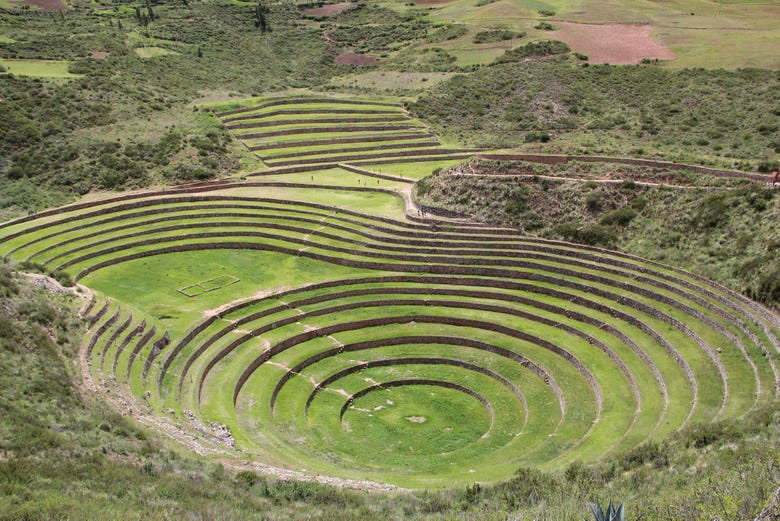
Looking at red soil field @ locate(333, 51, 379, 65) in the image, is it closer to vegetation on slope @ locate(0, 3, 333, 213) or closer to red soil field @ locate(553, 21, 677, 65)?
vegetation on slope @ locate(0, 3, 333, 213)

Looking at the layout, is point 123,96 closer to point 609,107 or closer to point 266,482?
point 609,107

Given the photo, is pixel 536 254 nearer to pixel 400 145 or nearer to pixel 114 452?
pixel 114 452

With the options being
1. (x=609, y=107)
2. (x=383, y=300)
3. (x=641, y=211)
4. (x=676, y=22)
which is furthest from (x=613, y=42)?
(x=383, y=300)

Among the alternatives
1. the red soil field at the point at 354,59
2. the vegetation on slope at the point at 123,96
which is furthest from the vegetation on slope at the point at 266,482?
the red soil field at the point at 354,59

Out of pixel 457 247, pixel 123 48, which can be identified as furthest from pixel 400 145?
pixel 123 48

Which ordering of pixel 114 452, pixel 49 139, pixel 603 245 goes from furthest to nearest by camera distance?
pixel 49 139
pixel 603 245
pixel 114 452

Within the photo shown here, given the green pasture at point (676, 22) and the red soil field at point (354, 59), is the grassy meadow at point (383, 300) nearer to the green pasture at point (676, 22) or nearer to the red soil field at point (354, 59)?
the green pasture at point (676, 22)
